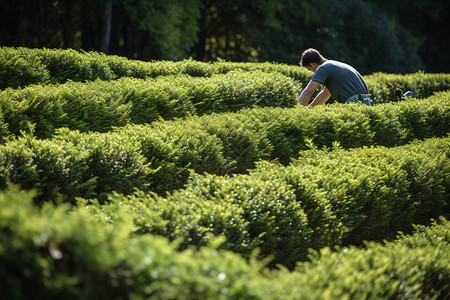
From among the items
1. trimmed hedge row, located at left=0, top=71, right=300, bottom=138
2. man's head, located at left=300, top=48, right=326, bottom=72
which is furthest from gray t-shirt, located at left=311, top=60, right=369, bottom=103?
trimmed hedge row, located at left=0, top=71, right=300, bottom=138

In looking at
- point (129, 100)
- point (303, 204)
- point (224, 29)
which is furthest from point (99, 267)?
point (224, 29)

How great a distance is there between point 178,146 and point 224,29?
18.3m

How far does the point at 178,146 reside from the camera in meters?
5.09

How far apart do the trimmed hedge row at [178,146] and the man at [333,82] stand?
0.62 meters

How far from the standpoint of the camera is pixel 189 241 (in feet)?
11.0

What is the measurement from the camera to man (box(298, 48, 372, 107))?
7957 millimetres

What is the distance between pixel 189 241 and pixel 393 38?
22.6 meters

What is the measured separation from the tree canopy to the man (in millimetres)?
9005

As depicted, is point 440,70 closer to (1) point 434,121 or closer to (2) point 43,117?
(1) point 434,121

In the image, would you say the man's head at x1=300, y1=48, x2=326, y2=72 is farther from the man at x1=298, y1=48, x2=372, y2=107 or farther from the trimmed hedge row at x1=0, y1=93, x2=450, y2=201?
the trimmed hedge row at x1=0, y1=93, x2=450, y2=201

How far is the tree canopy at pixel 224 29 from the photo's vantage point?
15.6 meters

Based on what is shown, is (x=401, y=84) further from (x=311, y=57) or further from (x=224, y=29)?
(x=224, y=29)

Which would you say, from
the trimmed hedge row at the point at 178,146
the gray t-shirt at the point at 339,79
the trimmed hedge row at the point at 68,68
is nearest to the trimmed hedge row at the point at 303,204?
the trimmed hedge row at the point at 178,146

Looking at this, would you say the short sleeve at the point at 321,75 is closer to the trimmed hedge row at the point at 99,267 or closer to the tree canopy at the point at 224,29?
the trimmed hedge row at the point at 99,267
